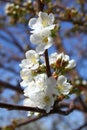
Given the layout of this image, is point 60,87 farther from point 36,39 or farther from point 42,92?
point 36,39

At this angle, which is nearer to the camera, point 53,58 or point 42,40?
point 42,40

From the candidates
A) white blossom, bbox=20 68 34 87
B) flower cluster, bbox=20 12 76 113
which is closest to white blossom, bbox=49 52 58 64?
flower cluster, bbox=20 12 76 113

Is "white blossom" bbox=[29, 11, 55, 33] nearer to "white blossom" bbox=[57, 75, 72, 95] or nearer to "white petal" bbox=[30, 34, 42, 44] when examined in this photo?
"white petal" bbox=[30, 34, 42, 44]

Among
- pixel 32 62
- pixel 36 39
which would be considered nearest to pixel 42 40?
pixel 36 39

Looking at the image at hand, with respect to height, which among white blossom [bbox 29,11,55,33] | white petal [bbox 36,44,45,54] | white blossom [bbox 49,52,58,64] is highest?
white blossom [bbox 29,11,55,33]

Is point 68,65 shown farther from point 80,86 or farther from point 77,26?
point 80,86

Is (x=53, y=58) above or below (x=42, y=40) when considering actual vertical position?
below

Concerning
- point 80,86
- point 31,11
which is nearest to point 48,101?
point 31,11

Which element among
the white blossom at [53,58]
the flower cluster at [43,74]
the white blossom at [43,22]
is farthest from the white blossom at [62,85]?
the white blossom at [43,22]

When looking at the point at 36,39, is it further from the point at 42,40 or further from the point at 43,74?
the point at 43,74
